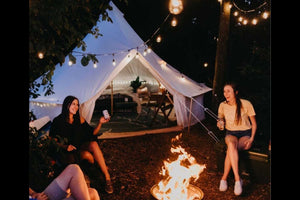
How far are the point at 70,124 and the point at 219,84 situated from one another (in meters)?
5.45

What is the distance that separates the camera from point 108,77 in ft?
21.2

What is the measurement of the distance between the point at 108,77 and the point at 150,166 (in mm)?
2555

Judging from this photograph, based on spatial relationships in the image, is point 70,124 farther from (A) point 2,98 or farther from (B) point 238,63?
(B) point 238,63

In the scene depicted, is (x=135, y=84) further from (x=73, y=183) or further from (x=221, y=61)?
(x=73, y=183)

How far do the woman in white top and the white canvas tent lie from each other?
2.63 metres

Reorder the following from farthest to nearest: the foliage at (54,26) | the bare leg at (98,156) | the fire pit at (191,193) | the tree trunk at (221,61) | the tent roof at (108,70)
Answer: the tree trunk at (221,61), the tent roof at (108,70), the bare leg at (98,156), the fire pit at (191,193), the foliage at (54,26)

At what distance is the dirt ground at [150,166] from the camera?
12.4 ft

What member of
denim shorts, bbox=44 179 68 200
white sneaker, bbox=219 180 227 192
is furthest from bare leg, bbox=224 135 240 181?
denim shorts, bbox=44 179 68 200

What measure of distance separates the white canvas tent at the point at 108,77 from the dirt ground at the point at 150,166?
2.82 ft

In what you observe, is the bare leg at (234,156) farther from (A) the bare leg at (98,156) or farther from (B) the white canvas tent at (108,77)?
(B) the white canvas tent at (108,77)

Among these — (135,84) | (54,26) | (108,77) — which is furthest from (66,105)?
(135,84)

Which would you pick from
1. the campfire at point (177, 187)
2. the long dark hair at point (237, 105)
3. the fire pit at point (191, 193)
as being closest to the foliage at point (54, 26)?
the fire pit at point (191, 193)

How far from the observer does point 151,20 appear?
13.6 meters
